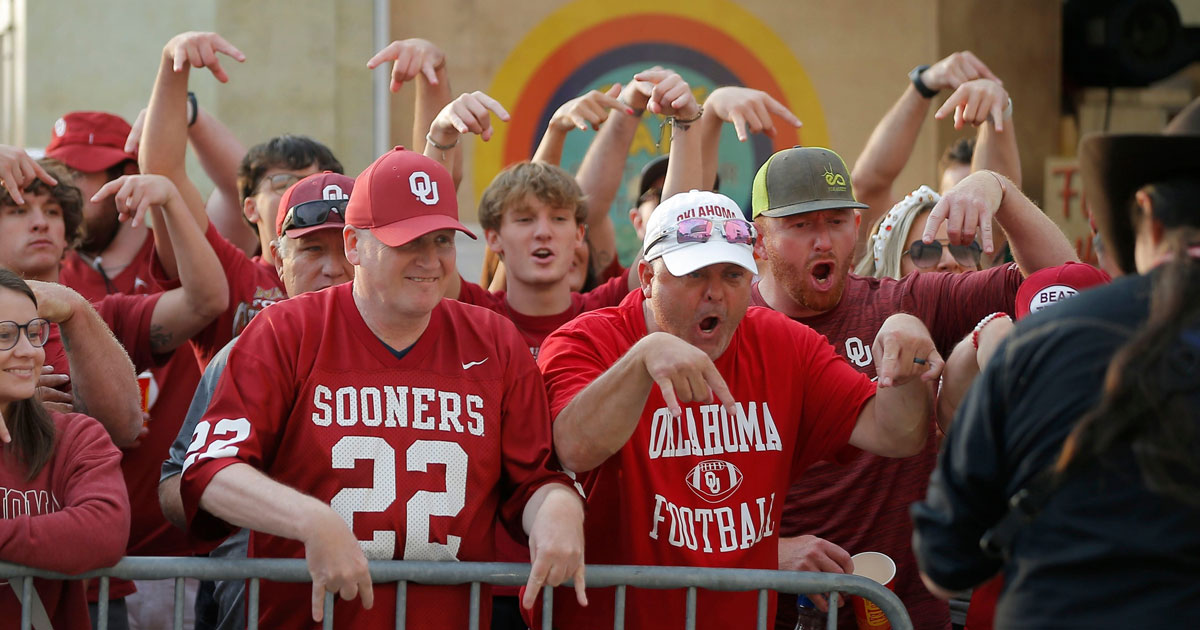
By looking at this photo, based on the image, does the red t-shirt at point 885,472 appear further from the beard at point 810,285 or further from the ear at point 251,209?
the ear at point 251,209

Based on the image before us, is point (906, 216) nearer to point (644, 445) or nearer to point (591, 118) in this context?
point (591, 118)

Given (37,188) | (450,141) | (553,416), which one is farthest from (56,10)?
(553,416)

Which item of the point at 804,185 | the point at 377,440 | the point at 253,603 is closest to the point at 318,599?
the point at 253,603

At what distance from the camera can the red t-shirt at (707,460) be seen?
3279mm

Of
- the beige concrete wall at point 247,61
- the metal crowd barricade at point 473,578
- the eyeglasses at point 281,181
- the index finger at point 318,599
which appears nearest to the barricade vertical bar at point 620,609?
the metal crowd barricade at point 473,578

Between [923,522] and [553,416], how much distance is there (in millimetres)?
1224

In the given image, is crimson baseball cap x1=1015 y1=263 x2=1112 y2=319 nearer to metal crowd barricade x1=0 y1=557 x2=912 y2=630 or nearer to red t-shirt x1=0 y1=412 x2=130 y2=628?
metal crowd barricade x1=0 y1=557 x2=912 y2=630

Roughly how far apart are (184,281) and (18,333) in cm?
98

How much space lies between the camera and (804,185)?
4.03 m

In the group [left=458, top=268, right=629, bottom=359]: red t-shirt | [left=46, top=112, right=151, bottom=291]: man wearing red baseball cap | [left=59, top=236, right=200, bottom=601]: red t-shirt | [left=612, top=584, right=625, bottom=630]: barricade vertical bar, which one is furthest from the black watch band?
[left=46, top=112, right=151, bottom=291]: man wearing red baseball cap

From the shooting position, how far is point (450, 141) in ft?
14.1

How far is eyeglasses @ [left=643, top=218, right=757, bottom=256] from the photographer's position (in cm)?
340

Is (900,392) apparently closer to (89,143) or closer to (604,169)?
(604,169)

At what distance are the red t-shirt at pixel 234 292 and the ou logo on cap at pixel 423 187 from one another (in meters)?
1.41
